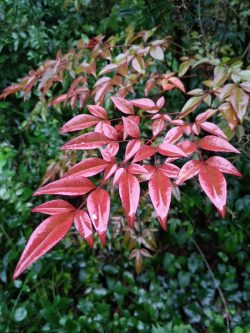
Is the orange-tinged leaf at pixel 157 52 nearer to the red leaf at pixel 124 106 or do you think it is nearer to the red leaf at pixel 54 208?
the red leaf at pixel 124 106

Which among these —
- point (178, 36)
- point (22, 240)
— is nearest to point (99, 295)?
point (22, 240)

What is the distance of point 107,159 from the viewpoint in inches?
25.7

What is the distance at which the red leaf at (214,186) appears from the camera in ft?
1.83

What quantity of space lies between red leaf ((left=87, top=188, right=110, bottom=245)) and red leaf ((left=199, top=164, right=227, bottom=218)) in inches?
6.7

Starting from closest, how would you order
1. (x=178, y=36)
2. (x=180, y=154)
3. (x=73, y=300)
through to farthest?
(x=180, y=154) → (x=178, y=36) → (x=73, y=300)

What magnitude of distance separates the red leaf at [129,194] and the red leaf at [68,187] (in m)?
0.06

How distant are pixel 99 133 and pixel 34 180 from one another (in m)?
1.03

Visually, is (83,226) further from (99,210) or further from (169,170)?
(169,170)

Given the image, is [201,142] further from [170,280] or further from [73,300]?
[73,300]

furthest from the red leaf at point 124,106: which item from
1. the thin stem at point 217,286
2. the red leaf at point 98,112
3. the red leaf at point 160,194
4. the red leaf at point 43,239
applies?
the thin stem at point 217,286

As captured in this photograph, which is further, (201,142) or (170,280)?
(170,280)

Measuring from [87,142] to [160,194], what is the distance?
20 centimetres

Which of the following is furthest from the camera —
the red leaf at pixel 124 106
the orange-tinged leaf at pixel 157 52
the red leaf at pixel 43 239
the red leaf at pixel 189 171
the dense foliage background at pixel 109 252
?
the dense foliage background at pixel 109 252

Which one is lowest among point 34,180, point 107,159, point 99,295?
point 99,295
